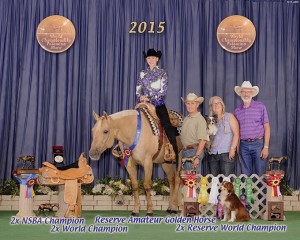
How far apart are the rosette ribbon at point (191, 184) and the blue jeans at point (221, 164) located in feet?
1.73

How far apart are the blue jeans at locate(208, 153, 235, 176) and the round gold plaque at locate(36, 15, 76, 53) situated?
9.79 ft

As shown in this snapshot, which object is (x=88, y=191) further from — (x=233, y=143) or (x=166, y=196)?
(x=233, y=143)

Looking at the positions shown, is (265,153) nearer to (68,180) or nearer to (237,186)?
(237,186)

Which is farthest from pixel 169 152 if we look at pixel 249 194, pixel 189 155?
pixel 249 194

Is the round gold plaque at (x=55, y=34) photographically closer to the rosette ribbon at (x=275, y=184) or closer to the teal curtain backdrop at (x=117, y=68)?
the teal curtain backdrop at (x=117, y=68)

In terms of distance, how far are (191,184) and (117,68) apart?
8.57ft

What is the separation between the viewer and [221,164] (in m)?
6.23

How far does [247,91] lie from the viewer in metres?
6.53

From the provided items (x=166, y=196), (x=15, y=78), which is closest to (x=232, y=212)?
(x=166, y=196)

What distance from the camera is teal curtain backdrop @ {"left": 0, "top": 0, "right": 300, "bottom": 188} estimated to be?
753 cm

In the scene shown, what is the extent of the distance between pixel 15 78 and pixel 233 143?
3.57m

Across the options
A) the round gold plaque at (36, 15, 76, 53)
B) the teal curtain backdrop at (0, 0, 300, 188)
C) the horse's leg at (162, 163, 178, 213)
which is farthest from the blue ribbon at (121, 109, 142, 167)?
the round gold plaque at (36, 15, 76, 53)

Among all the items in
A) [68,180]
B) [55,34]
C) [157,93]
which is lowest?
[68,180]

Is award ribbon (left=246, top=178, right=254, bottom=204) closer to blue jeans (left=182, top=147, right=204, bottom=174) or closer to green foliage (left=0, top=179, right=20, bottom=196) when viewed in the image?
blue jeans (left=182, top=147, right=204, bottom=174)
